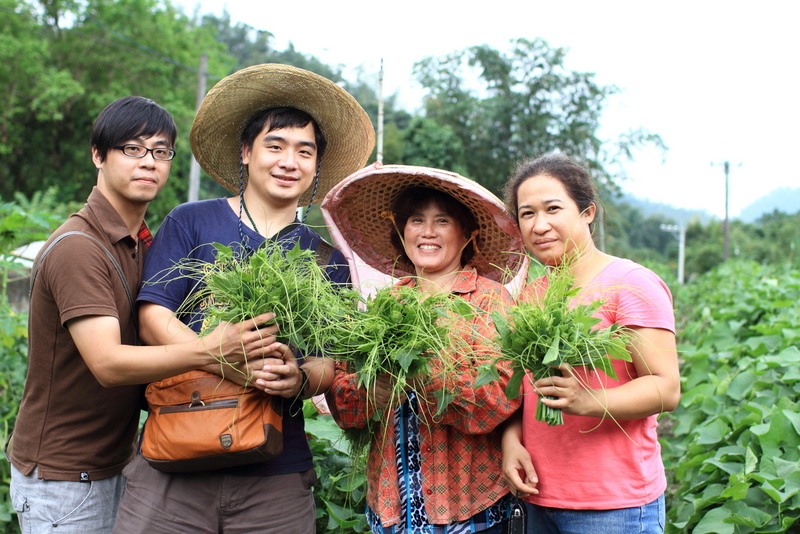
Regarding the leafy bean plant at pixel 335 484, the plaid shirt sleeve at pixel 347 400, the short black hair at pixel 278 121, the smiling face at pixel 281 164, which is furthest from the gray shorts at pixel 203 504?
the short black hair at pixel 278 121

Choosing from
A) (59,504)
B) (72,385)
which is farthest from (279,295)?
(59,504)

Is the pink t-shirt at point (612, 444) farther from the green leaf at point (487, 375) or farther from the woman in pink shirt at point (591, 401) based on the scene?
the green leaf at point (487, 375)

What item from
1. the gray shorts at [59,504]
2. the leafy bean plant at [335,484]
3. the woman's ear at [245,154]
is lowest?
the leafy bean plant at [335,484]

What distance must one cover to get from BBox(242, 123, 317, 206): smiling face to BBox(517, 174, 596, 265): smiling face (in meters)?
0.88

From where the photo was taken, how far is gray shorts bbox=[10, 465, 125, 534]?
7.95 feet

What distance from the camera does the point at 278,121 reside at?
2.76 meters

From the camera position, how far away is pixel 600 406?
2133 mm

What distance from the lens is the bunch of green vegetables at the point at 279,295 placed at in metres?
2.15

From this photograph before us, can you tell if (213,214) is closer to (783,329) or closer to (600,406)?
(600,406)

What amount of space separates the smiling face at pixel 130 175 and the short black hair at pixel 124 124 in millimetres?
20

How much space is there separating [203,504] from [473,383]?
1.04 metres

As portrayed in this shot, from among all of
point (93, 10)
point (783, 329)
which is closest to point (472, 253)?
point (783, 329)

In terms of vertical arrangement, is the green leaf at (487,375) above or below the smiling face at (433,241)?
below

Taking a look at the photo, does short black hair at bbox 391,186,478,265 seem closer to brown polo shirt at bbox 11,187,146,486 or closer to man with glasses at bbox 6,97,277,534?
man with glasses at bbox 6,97,277,534
